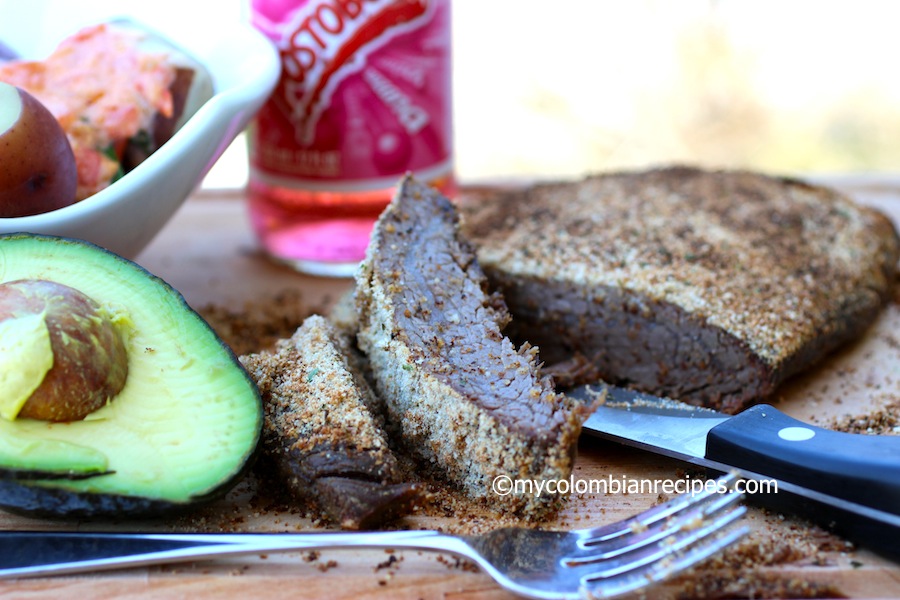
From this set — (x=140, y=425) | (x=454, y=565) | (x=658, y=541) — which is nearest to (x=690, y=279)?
A: (x=658, y=541)

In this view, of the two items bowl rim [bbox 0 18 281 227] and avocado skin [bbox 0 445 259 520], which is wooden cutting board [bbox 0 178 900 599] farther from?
bowl rim [bbox 0 18 281 227]

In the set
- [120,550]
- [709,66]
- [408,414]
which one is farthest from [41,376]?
[709,66]

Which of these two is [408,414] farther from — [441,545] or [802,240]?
[802,240]

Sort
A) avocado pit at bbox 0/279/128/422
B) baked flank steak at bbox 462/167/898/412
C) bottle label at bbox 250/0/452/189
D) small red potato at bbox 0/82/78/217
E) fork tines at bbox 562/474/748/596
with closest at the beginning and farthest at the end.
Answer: fork tines at bbox 562/474/748/596, avocado pit at bbox 0/279/128/422, small red potato at bbox 0/82/78/217, baked flank steak at bbox 462/167/898/412, bottle label at bbox 250/0/452/189

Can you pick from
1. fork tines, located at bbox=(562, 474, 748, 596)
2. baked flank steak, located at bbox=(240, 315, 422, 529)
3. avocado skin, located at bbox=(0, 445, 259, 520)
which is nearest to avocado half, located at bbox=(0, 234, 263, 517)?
avocado skin, located at bbox=(0, 445, 259, 520)

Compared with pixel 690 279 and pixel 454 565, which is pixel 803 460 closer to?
pixel 454 565

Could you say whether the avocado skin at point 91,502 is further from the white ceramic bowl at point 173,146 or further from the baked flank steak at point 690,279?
the baked flank steak at point 690,279
